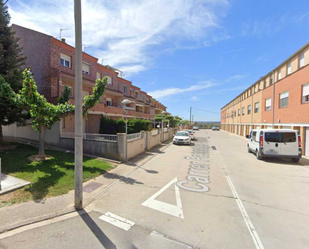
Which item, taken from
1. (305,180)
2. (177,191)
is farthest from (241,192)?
(305,180)

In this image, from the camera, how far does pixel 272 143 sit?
919 centimetres

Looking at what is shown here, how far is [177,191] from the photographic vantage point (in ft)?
16.5

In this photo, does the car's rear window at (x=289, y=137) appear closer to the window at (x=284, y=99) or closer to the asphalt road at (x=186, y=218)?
the asphalt road at (x=186, y=218)

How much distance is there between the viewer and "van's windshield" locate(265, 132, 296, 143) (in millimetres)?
8898

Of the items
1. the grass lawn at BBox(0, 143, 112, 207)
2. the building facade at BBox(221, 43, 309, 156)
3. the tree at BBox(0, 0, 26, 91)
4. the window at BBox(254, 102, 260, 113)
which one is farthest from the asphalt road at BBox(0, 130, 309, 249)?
the window at BBox(254, 102, 260, 113)

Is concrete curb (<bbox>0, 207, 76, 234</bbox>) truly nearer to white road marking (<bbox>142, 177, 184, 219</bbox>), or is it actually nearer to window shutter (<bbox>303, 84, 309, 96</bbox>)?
white road marking (<bbox>142, 177, 184, 219</bbox>)

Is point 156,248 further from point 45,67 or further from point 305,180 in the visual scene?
point 45,67

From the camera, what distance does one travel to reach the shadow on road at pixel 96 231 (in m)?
2.70

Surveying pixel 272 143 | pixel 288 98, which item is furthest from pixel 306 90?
pixel 272 143

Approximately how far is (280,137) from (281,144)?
16.2 inches

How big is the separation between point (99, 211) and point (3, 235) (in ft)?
5.64

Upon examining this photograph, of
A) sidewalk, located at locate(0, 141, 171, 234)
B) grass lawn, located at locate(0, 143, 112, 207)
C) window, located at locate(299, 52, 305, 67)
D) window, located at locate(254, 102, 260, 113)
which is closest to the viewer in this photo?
sidewalk, located at locate(0, 141, 171, 234)

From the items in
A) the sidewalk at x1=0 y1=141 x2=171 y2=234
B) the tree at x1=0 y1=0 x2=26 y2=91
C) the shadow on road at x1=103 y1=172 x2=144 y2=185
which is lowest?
the shadow on road at x1=103 y1=172 x2=144 y2=185

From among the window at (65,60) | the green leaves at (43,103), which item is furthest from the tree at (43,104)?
the window at (65,60)
